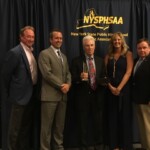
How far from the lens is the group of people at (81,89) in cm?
363

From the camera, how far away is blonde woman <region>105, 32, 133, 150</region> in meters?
3.88

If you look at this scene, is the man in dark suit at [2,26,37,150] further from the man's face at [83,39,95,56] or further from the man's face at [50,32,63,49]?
the man's face at [83,39,95,56]

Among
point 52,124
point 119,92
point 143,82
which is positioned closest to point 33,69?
point 52,124

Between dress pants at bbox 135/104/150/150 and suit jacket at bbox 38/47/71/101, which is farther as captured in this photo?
dress pants at bbox 135/104/150/150

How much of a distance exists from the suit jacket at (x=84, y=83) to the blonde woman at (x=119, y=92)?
137mm

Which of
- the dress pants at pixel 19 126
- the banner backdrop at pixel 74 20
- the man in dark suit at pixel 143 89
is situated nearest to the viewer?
the dress pants at pixel 19 126

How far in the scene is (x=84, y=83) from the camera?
3.86m

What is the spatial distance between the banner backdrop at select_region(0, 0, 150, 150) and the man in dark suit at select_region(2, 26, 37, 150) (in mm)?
482

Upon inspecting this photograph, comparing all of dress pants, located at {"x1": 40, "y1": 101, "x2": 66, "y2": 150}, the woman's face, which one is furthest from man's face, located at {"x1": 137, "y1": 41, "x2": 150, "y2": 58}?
dress pants, located at {"x1": 40, "y1": 101, "x2": 66, "y2": 150}

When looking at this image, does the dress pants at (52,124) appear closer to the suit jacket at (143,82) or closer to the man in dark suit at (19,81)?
the man in dark suit at (19,81)

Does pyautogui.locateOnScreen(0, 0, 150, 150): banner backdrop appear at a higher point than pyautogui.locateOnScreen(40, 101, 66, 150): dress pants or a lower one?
higher

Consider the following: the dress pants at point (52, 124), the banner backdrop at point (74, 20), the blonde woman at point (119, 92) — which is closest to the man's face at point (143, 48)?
the blonde woman at point (119, 92)

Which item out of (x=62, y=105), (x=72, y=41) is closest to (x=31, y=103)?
(x=62, y=105)

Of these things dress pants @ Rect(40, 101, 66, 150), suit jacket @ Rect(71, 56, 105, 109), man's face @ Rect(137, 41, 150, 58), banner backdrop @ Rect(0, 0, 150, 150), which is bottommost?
dress pants @ Rect(40, 101, 66, 150)
